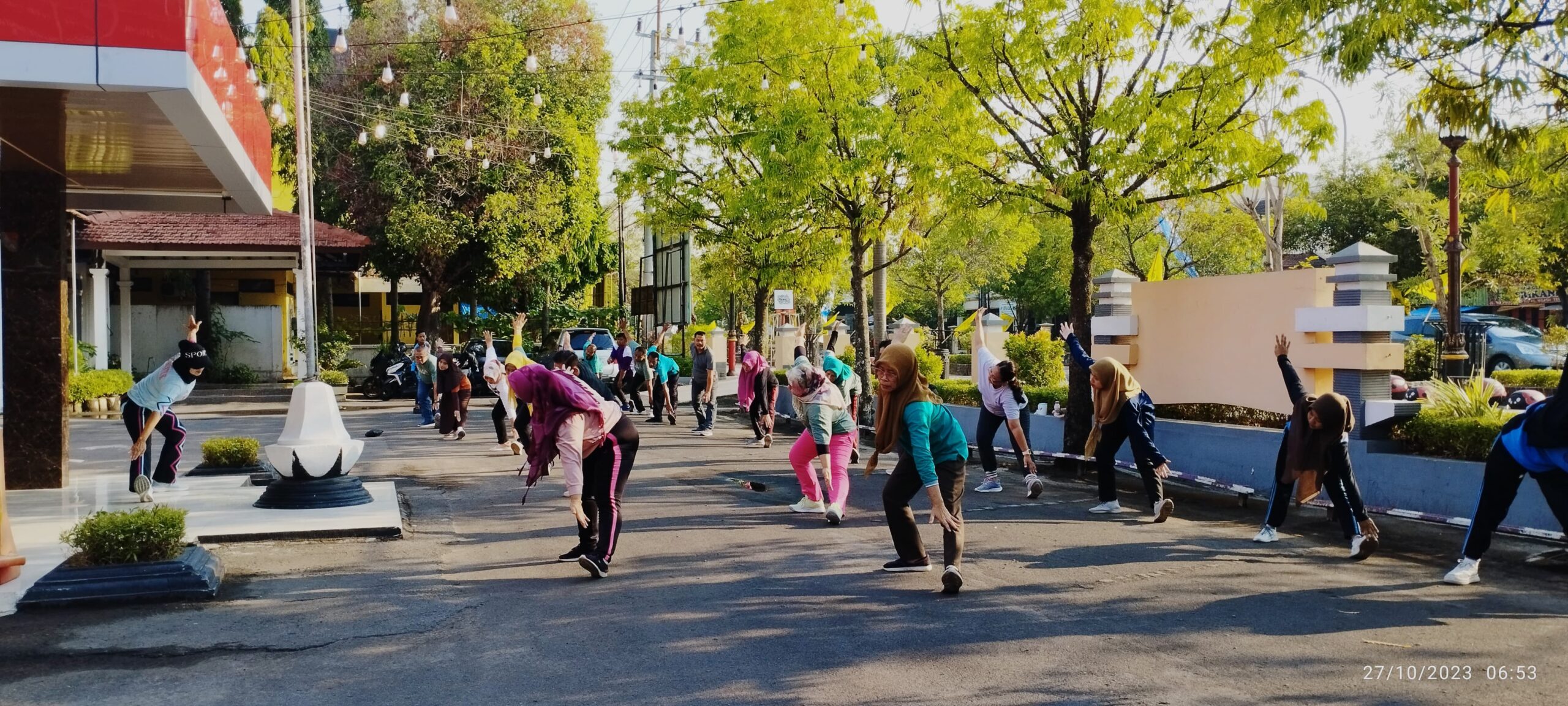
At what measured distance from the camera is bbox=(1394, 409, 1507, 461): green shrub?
10531 mm

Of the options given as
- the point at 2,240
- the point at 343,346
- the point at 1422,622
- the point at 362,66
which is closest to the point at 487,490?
the point at 2,240

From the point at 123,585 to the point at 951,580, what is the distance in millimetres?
5289

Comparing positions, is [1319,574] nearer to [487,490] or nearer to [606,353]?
[487,490]

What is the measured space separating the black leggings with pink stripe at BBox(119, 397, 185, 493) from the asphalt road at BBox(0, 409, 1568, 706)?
2.96m

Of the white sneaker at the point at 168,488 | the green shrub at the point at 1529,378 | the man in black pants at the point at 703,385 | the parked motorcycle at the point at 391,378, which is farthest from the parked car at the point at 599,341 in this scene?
the green shrub at the point at 1529,378

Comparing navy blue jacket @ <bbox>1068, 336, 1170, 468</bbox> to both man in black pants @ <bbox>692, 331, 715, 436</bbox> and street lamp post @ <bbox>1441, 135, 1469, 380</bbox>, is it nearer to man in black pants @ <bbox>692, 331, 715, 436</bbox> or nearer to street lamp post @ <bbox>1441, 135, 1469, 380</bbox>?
street lamp post @ <bbox>1441, 135, 1469, 380</bbox>

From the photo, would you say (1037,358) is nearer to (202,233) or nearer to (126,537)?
(126,537)

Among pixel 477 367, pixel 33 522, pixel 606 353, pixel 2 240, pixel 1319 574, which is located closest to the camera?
pixel 1319 574

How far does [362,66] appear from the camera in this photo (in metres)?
36.8

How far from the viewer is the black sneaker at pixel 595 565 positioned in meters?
8.16

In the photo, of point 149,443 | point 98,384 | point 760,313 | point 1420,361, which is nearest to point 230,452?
point 149,443

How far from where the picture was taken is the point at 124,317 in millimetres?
30906

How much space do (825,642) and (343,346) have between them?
30075 mm

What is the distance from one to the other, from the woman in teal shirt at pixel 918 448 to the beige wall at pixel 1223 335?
21.3 feet
